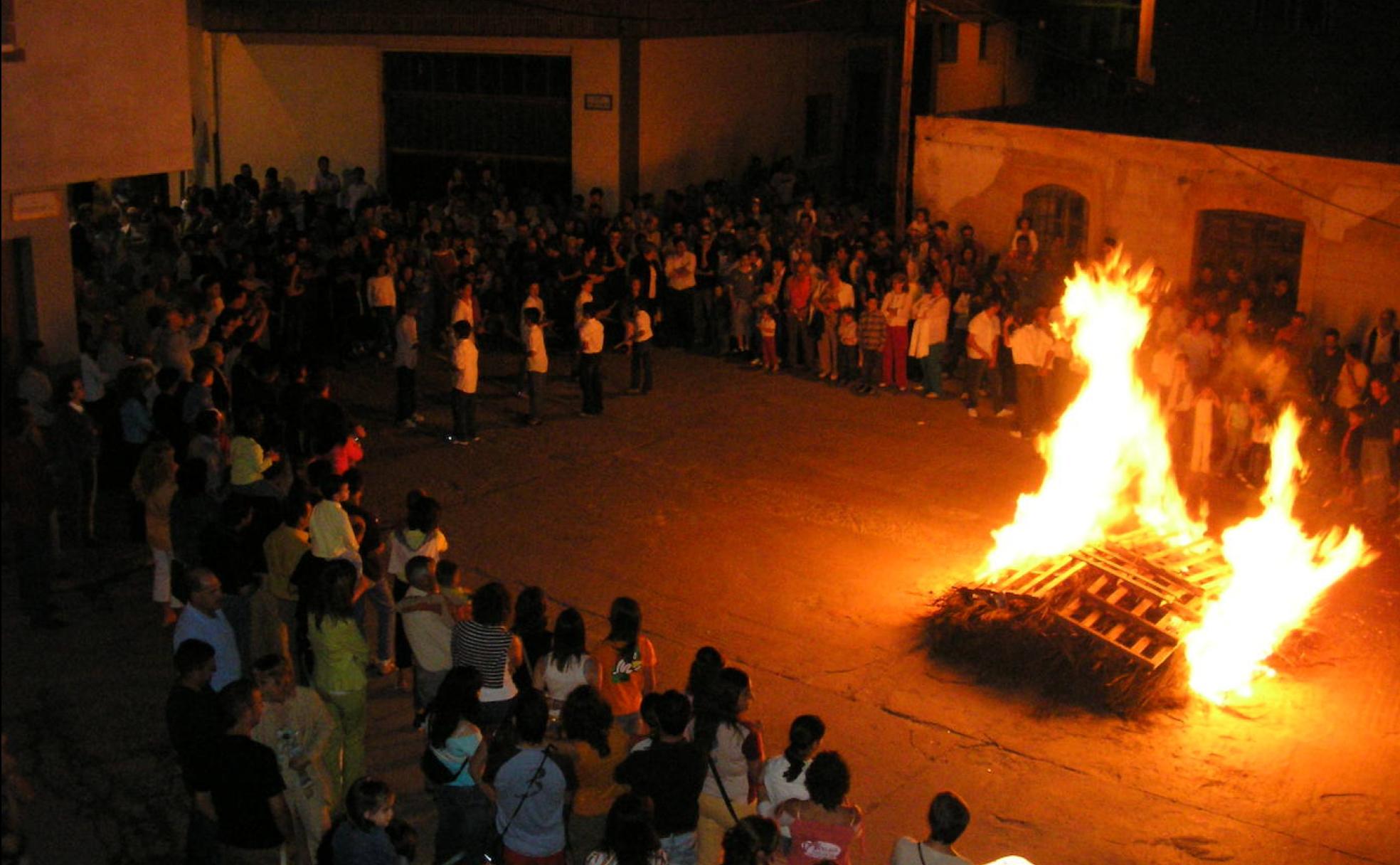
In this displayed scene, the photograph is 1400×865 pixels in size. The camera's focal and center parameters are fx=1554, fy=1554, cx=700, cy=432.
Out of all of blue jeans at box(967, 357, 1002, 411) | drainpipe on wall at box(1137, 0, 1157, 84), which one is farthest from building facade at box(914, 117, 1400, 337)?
drainpipe on wall at box(1137, 0, 1157, 84)

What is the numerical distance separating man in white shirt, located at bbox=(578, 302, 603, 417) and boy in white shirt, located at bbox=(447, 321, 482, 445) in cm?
129

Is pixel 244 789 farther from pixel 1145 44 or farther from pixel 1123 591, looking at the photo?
pixel 1145 44

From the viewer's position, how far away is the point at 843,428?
16625 millimetres

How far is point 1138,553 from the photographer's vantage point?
38.1 ft

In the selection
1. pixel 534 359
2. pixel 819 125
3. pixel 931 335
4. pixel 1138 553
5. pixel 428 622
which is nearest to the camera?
pixel 428 622

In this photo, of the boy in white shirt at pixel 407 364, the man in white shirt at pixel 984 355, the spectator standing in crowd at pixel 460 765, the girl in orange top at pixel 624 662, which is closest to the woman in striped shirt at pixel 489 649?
the girl in orange top at pixel 624 662

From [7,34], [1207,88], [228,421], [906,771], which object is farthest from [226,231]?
[1207,88]

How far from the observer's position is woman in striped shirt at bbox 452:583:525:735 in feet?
27.3

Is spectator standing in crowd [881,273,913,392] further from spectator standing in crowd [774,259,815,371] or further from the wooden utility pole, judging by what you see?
the wooden utility pole

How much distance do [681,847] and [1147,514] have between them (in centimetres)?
742

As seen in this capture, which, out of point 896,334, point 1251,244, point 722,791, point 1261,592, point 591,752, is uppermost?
point 1251,244

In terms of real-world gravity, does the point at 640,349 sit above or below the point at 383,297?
below

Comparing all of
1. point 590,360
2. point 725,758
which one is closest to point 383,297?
point 590,360

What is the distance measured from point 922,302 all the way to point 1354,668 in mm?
7179
